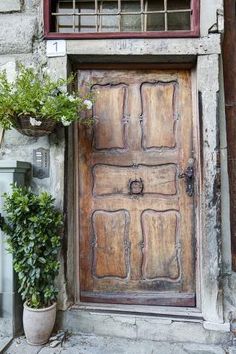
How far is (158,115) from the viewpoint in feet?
7.51

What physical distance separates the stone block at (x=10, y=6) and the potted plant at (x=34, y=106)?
555 millimetres

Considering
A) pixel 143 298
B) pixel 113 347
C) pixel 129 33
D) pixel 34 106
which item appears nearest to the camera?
pixel 34 106

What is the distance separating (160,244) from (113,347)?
0.74m

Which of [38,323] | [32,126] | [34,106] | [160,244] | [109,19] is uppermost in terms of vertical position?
[109,19]

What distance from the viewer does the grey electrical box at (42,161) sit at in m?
2.19

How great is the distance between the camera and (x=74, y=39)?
218cm

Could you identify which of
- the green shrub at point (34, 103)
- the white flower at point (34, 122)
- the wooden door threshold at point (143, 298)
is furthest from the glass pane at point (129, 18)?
the wooden door threshold at point (143, 298)

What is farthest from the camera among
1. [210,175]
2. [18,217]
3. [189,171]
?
[189,171]

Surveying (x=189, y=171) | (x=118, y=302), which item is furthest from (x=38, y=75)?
(x=118, y=302)

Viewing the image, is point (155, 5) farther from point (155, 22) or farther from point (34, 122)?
point (34, 122)

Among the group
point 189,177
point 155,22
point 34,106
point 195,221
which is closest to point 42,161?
point 34,106

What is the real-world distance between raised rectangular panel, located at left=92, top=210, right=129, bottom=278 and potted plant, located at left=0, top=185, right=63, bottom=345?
1.22ft

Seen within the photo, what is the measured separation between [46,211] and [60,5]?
1.51m

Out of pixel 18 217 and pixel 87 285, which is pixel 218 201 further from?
pixel 18 217
